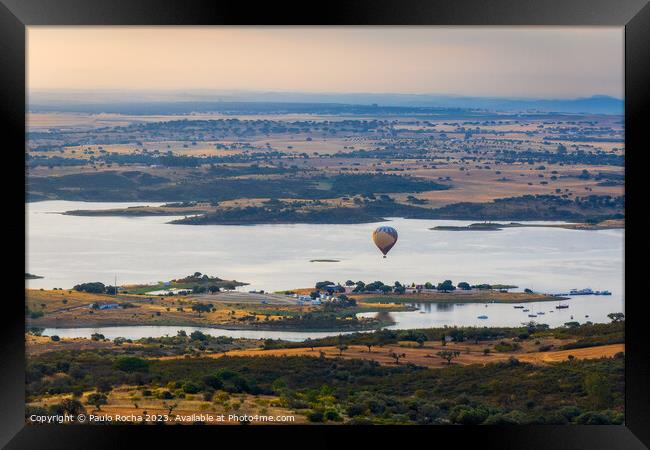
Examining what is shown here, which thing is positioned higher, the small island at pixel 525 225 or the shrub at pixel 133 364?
the small island at pixel 525 225

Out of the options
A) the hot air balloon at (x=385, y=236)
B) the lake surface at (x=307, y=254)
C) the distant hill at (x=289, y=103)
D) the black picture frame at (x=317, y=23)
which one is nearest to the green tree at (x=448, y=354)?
the lake surface at (x=307, y=254)

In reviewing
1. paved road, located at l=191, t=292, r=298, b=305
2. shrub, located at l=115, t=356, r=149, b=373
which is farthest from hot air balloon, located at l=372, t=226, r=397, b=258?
shrub, located at l=115, t=356, r=149, b=373

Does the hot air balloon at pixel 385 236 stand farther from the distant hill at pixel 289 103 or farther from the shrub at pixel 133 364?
the shrub at pixel 133 364

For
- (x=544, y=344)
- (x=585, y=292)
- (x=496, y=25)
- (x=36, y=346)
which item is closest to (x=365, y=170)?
(x=585, y=292)

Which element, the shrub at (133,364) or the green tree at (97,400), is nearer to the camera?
the green tree at (97,400)

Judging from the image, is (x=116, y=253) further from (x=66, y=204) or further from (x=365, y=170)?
(x=365, y=170)

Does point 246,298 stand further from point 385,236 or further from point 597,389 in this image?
point 597,389

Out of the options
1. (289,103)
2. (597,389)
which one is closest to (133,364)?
(597,389)
